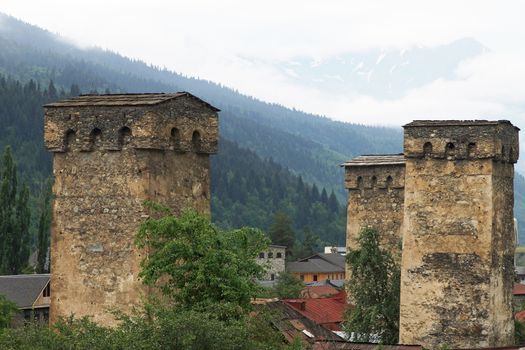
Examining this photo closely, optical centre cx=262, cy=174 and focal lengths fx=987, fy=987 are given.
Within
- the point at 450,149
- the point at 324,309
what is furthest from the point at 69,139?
the point at 324,309

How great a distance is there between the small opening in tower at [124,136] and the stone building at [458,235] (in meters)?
15.3

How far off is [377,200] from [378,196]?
0.70 ft

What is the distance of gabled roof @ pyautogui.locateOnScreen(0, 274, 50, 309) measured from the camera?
209 feet

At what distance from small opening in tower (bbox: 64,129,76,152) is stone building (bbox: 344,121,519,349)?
15614 millimetres

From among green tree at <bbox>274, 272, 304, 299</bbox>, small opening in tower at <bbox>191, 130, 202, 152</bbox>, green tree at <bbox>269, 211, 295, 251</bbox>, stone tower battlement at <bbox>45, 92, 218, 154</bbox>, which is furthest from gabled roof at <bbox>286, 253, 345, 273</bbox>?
stone tower battlement at <bbox>45, 92, 218, 154</bbox>

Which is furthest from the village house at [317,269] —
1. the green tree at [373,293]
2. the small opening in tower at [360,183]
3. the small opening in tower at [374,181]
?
the green tree at [373,293]

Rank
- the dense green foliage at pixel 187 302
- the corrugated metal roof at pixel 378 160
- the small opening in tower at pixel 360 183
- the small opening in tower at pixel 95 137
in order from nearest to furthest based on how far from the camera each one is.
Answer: the dense green foliage at pixel 187 302 → the small opening in tower at pixel 95 137 → the corrugated metal roof at pixel 378 160 → the small opening in tower at pixel 360 183

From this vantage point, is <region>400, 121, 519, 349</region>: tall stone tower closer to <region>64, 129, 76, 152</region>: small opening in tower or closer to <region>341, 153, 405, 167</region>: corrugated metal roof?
<region>341, 153, 405, 167</region>: corrugated metal roof

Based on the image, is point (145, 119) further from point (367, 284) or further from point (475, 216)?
point (367, 284)

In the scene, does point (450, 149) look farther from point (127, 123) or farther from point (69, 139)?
point (69, 139)

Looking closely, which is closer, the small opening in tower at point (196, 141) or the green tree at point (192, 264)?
the green tree at point (192, 264)

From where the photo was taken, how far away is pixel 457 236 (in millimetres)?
34781

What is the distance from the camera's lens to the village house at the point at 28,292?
6338 cm

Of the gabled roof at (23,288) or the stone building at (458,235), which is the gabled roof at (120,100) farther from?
the gabled roof at (23,288)
